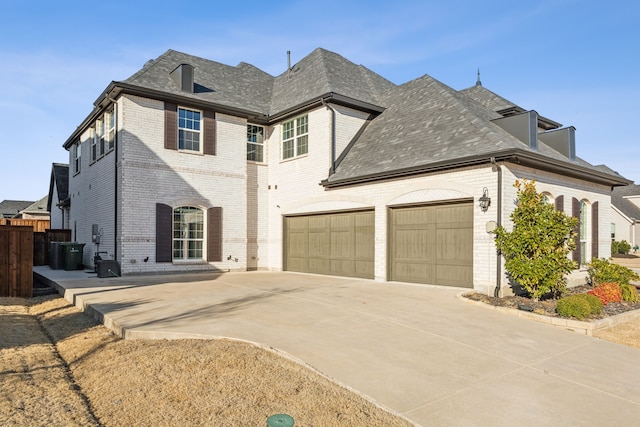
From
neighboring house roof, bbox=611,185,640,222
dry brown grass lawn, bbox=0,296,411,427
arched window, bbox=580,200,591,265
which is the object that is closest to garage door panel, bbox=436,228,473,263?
arched window, bbox=580,200,591,265

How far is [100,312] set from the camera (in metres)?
7.79

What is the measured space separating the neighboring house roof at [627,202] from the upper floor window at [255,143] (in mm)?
38193

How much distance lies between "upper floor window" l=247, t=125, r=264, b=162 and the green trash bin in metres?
7.76

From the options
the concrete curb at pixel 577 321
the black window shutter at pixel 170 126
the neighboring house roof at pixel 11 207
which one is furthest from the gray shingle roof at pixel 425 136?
the neighboring house roof at pixel 11 207

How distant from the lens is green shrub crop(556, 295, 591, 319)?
7.66 m

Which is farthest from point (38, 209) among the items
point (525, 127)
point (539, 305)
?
point (539, 305)

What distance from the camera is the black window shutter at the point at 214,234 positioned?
16.0 metres

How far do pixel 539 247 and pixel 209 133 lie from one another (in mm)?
12137

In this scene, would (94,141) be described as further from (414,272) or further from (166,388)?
(166,388)

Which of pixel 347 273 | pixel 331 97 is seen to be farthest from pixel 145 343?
pixel 331 97

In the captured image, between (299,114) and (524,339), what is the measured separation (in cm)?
1232

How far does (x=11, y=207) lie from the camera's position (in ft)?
172

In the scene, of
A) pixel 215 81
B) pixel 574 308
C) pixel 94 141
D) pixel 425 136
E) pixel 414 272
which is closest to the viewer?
pixel 574 308

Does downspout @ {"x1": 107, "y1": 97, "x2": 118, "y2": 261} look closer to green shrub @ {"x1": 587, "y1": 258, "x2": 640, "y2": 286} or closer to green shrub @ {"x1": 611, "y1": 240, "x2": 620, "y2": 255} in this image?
green shrub @ {"x1": 587, "y1": 258, "x2": 640, "y2": 286}
